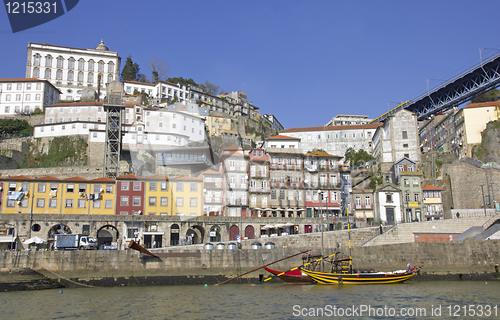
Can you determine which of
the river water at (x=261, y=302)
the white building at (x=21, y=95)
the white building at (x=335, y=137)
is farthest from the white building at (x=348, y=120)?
the river water at (x=261, y=302)

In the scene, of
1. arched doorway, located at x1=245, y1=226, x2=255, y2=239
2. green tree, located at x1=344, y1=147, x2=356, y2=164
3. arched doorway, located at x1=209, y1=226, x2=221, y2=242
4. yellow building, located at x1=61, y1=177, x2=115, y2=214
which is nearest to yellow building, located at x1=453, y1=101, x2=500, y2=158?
green tree, located at x1=344, y1=147, x2=356, y2=164

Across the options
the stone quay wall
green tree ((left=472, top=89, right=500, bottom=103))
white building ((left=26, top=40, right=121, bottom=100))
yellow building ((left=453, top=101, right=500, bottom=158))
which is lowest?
the stone quay wall

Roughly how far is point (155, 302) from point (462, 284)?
83.3 ft

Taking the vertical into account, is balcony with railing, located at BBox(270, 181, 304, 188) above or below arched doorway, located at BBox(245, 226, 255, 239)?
above

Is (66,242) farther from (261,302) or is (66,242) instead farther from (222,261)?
(261,302)

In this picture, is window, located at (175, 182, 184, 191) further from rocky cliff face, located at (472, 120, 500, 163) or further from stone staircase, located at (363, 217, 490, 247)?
rocky cliff face, located at (472, 120, 500, 163)

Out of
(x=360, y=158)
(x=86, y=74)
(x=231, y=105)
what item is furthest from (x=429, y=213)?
(x=86, y=74)

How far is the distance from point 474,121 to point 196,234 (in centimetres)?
4901

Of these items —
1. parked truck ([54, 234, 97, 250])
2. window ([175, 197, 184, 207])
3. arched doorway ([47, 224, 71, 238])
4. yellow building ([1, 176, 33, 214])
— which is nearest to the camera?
parked truck ([54, 234, 97, 250])

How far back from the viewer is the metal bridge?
70.4m

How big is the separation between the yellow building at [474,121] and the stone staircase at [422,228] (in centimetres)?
2534

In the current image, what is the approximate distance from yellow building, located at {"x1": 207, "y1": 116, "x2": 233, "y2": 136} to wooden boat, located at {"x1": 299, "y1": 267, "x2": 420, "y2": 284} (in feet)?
197

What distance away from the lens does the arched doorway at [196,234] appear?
46.5 meters

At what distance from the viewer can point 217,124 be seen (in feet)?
306
